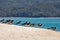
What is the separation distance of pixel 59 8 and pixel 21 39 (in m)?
169

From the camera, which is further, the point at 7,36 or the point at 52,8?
the point at 52,8

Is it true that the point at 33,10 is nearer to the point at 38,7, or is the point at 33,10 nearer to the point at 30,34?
the point at 38,7

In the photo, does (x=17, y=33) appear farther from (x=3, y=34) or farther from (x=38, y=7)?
(x=38, y=7)

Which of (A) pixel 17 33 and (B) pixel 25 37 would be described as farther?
(A) pixel 17 33

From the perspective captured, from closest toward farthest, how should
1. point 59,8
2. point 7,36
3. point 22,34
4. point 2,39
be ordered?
point 2,39 → point 7,36 → point 22,34 → point 59,8

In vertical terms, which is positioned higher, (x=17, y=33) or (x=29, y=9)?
(x=17, y=33)

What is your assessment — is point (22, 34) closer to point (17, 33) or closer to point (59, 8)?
point (17, 33)

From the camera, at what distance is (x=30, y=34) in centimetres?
1733

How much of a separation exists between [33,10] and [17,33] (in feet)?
569

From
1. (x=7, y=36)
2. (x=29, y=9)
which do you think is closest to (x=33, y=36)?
(x=7, y=36)

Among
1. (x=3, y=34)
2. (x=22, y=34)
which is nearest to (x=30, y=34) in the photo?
(x=22, y=34)

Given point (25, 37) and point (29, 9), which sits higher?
point (25, 37)

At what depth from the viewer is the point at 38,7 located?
194 metres

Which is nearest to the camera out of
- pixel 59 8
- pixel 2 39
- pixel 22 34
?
pixel 2 39
